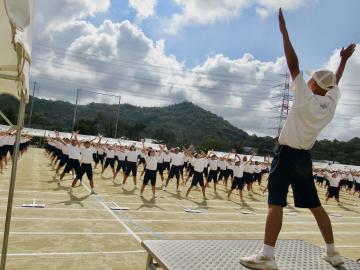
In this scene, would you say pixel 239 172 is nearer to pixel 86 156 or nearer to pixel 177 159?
pixel 177 159

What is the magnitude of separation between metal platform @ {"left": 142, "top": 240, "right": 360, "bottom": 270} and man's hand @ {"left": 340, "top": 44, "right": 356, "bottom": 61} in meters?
2.10

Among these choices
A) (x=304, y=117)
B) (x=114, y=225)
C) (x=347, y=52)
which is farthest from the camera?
(x=114, y=225)

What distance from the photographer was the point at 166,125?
6211 inches

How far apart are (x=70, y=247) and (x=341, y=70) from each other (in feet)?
16.6

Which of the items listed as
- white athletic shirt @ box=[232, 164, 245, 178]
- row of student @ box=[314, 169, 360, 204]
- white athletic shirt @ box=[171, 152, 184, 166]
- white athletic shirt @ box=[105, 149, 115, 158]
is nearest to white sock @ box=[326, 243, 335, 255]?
white athletic shirt @ box=[232, 164, 245, 178]

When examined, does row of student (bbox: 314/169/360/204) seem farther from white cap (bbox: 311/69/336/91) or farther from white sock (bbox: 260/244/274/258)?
white sock (bbox: 260/244/274/258)

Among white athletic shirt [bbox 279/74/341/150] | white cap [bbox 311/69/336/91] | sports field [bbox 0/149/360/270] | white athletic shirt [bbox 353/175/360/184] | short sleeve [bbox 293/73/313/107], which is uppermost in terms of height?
white cap [bbox 311/69/336/91]

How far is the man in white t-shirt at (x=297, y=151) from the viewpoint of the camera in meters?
3.33

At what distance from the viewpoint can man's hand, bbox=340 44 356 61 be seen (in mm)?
3896

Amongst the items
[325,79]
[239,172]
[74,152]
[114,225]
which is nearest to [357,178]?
[239,172]

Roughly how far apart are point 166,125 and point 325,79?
506 feet

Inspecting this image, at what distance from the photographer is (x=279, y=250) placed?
421 cm

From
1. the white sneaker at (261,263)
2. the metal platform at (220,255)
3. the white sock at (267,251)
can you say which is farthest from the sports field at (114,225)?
the white sock at (267,251)

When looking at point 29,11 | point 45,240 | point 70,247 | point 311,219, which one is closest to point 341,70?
point 29,11
